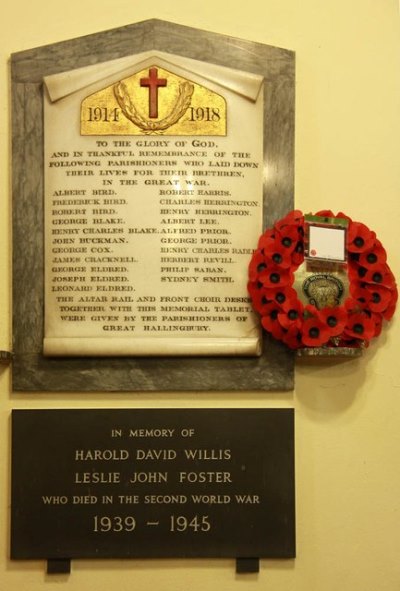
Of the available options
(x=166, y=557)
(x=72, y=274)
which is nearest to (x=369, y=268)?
(x=72, y=274)

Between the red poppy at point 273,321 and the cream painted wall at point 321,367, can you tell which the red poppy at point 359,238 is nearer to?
the cream painted wall at point 321,367

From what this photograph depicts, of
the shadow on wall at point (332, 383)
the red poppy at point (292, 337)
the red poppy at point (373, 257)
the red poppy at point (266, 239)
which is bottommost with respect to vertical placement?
the shadow on wall at point (332, 383)

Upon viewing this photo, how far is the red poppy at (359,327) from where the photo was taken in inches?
74.0

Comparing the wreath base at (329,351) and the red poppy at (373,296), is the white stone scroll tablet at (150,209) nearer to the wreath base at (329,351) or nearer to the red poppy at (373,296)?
the wreath base at (329,351)

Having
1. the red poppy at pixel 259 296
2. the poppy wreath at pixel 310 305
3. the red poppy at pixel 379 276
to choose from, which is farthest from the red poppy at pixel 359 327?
the red poppy at pixel 259 296

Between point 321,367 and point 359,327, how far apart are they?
18cm

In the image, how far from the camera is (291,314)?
6.16 ft

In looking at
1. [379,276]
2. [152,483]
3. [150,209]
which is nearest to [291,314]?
[379,276]

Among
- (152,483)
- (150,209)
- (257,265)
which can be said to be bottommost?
(152,483)

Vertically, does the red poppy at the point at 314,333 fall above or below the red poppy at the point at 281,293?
below

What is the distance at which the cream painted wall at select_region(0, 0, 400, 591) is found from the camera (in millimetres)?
1927

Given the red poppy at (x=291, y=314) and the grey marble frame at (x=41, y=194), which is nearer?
the red poppy at (x=291, y=314)

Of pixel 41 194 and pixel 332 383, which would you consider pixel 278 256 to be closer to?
pixel 332 383

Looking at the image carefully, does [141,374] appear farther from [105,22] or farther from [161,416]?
[105,22]
